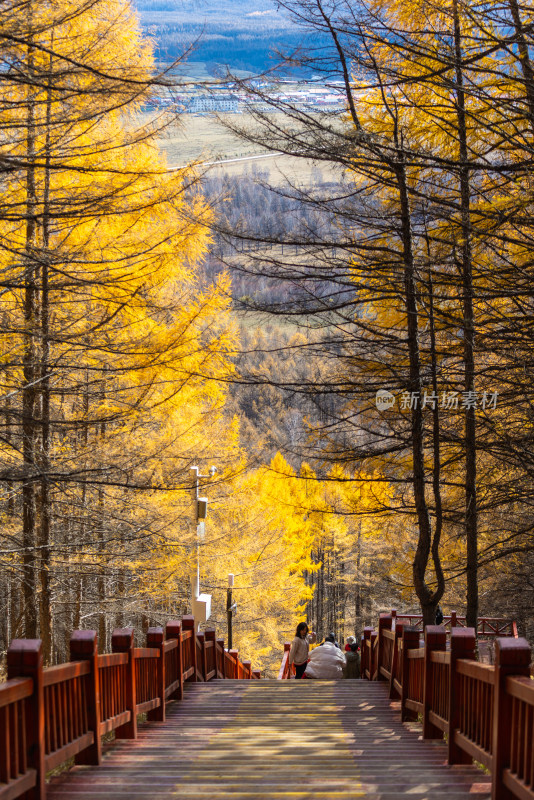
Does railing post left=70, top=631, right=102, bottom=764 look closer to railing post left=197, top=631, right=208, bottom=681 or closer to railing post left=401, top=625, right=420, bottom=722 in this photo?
railing post left=401, top=625, right=420, bottom=722

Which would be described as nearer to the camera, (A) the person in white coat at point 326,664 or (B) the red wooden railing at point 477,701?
(B) the red wooden railing at point 477,701

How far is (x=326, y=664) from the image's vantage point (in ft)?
42.0

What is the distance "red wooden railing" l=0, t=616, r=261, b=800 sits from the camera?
12.2ft

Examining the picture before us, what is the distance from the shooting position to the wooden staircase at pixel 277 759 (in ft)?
14.4

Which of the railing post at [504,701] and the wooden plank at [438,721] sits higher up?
the railing post at [504,701]

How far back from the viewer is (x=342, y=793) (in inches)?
168

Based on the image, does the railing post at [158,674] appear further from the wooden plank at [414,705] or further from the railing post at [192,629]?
the wooden plank at [414,705]

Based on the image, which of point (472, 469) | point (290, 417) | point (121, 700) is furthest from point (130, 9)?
point (290, 417)

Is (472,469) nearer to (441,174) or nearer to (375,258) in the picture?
(375,258)

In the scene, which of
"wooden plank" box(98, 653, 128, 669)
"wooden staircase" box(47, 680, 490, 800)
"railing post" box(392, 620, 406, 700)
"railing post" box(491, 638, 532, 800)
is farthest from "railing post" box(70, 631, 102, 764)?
"railing post" box(392, 620, 406, 700)

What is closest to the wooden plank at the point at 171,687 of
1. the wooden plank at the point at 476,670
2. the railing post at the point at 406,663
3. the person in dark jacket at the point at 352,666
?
the railing post at the point at 406,663

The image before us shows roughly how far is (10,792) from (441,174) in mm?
8930

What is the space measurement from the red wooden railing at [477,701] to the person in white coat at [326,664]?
4921mm

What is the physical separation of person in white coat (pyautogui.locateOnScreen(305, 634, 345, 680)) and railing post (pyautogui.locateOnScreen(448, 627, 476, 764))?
7.82 m
